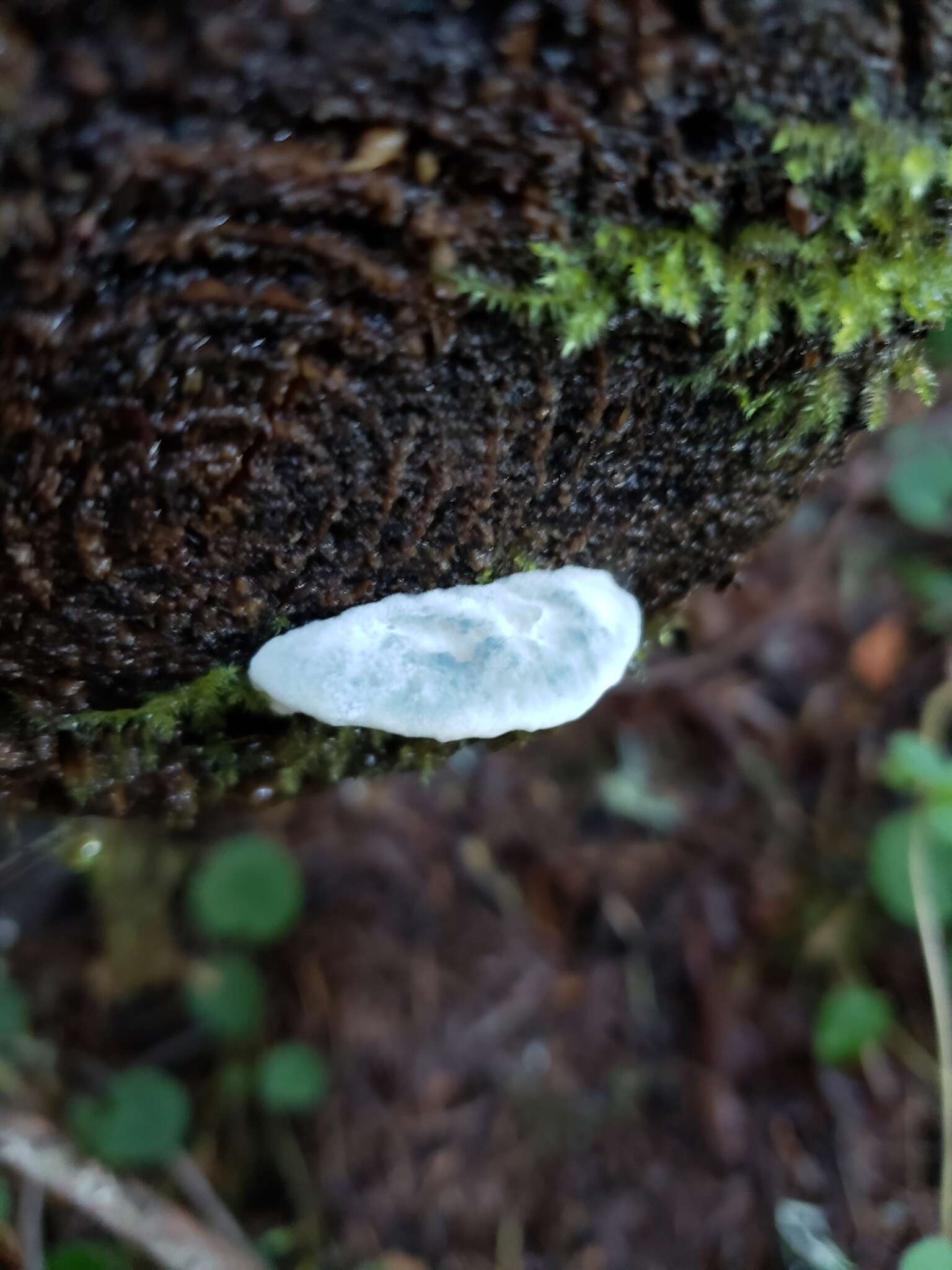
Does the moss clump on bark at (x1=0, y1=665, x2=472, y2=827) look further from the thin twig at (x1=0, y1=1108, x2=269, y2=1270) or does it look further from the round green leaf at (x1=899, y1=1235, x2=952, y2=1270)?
the round green leaf at (x1=899, y1=1235, x2=952, y2=1270)

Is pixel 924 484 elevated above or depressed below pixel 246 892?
above

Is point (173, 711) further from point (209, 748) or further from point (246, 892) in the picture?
point (246, 892)

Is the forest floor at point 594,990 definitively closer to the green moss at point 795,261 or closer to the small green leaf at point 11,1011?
the small green leaf at point 11,1011

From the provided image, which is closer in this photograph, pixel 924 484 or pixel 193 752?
pixel 193 752

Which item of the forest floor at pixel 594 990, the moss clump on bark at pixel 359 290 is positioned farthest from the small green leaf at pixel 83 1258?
the moss clump on bark at pixel 359 290

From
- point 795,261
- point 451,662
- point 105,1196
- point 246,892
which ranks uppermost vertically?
point 795,261

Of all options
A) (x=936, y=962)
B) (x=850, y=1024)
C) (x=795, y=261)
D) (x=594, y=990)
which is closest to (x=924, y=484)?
(x=936, y=962)

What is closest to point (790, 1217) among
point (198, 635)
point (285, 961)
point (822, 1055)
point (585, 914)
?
point (822, 1055)
